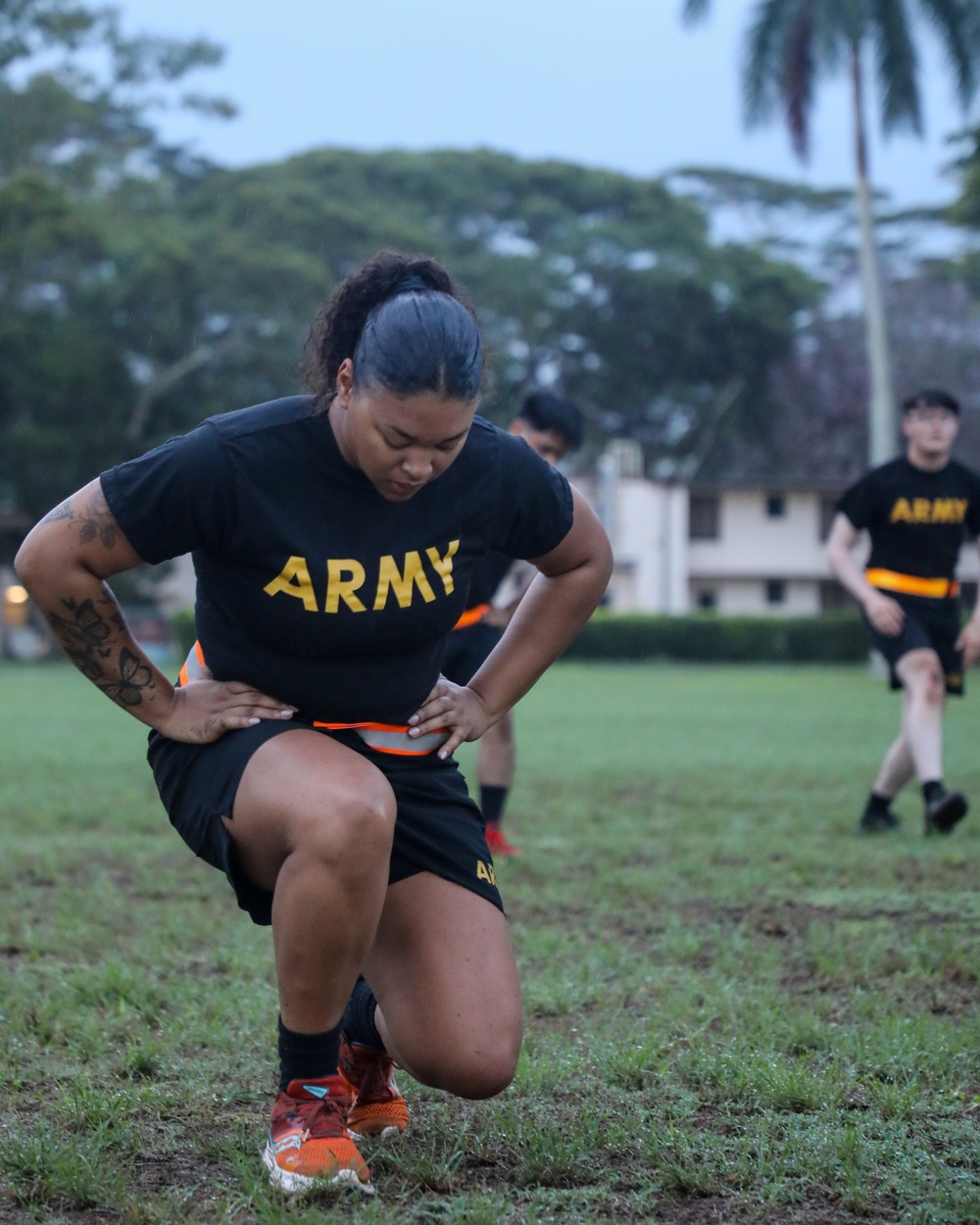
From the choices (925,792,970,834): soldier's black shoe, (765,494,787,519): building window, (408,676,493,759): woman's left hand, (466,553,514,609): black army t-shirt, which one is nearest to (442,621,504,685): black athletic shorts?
(466,553,514,609): black army t-shirt

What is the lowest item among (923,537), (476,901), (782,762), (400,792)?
(782,762)

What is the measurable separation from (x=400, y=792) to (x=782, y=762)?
9200 millimetres

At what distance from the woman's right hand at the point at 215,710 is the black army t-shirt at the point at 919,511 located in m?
5.00

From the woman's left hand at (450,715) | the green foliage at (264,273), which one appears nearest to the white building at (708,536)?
the green foliage at (264,273)

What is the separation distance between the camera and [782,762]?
39.2 ft

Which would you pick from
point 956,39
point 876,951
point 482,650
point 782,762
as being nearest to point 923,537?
point 482,650

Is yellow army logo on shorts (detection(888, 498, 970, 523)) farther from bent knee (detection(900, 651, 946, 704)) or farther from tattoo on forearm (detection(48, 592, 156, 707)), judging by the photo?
tattoo on forearm (detection(48, 592, 156, 707))

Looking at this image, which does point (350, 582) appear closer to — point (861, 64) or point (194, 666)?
point (194, 666)

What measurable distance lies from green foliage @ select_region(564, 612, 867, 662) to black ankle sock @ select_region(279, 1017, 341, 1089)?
3294 centimetres

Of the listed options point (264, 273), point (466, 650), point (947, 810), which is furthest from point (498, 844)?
point (264, 273)

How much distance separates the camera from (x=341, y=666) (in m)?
3.06

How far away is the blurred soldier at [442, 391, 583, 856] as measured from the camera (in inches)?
259

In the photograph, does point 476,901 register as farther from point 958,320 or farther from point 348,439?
point 958,320

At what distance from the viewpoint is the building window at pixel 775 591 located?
4844 cm
